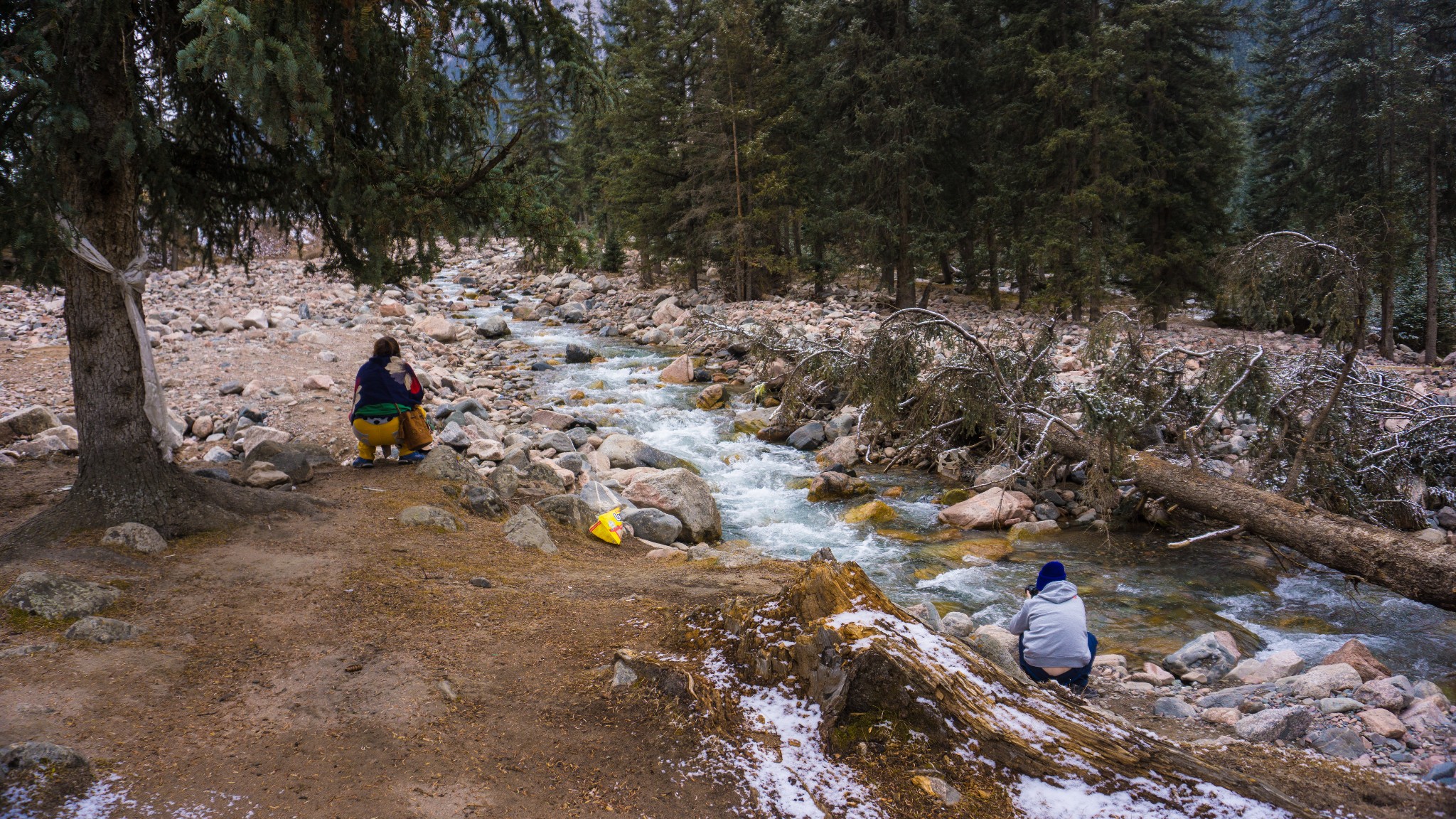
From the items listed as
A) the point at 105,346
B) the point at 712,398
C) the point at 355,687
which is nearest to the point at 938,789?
the point at 355,687

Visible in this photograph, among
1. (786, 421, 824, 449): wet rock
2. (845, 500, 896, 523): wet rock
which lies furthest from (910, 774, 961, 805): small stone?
(786, 421, 824, 449): wet rock

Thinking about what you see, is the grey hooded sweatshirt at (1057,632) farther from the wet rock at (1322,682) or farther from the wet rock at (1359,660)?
the wet rock at (1359,660)

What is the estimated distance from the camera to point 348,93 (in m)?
5.86

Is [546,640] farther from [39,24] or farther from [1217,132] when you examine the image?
[1217,132]

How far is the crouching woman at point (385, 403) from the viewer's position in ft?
26.0

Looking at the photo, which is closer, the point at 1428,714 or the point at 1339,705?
the point at 1428,714

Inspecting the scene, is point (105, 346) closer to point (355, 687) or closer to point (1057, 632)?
point (355, 687)

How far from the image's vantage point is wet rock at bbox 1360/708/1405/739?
4.17 meters

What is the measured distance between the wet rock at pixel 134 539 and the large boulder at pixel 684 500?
175 inches

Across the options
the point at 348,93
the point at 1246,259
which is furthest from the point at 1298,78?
the point at 348,93

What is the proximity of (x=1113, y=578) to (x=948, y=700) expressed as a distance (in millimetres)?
5516

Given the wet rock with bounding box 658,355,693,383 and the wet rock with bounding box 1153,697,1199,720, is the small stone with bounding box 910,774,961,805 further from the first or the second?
the wet rock with bounding box 658,355,693,383

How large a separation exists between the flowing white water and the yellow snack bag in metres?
1.74

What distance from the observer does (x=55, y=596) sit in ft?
13.6
